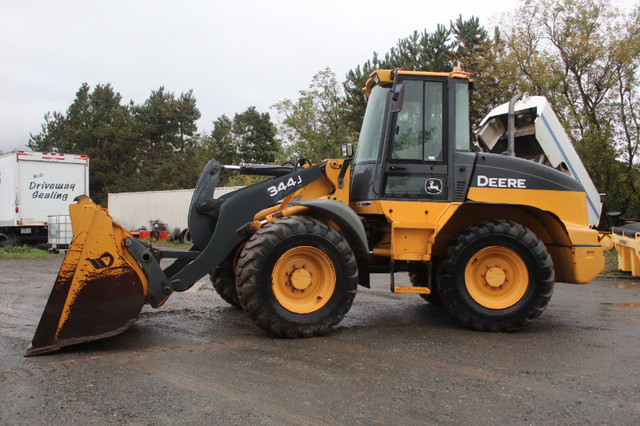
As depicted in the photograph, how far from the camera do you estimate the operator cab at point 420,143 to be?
604 centimetres

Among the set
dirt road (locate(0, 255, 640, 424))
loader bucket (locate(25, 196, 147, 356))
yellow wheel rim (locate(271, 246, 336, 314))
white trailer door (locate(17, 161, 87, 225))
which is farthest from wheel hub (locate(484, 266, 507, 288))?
white trailer door (locate(17, 161, 87, 225))

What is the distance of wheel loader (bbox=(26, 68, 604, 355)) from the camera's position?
547cm

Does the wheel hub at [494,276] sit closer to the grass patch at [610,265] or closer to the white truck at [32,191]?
the grass patch at [610,265]

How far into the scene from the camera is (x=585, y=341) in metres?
5.54

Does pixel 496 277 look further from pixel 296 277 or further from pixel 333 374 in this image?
pixel 333 374

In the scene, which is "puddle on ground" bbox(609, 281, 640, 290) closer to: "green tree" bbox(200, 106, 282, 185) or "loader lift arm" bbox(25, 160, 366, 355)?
"loader lift arm" bbox(25, 160, 366, 355)

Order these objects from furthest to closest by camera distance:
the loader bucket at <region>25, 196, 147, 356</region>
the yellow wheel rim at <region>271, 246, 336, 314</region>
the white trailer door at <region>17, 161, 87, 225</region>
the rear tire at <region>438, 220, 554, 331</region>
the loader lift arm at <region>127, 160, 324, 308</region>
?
the white trailer door at <region>17, 161, 87, 225</region> → the rear tire at <region>438, 220, 554, 331</region> → the yellow wheel rim at <region>271, 246, 336, 314</region> → the loader lift arm at <region>127, 160, 324, 308</region> → the loader bucket at <region>25, 196, 147, 356</region>

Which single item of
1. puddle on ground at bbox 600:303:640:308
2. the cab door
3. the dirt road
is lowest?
puddle on ground at bbox 600:303:640:308

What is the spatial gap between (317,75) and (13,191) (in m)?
21.8

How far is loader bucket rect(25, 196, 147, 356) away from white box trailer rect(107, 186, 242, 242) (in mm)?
17535

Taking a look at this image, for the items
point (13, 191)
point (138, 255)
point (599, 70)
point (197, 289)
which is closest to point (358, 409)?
point (138, 255)

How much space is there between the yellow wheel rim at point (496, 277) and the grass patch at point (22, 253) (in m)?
14.7

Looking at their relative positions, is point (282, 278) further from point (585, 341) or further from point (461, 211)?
point (585, 341)

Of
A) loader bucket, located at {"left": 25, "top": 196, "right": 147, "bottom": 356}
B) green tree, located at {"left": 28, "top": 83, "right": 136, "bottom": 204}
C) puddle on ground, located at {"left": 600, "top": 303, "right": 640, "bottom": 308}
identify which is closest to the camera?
loader bucket, located at {"left": 25, "top": 196, "right": 147, "bottom": 356}
